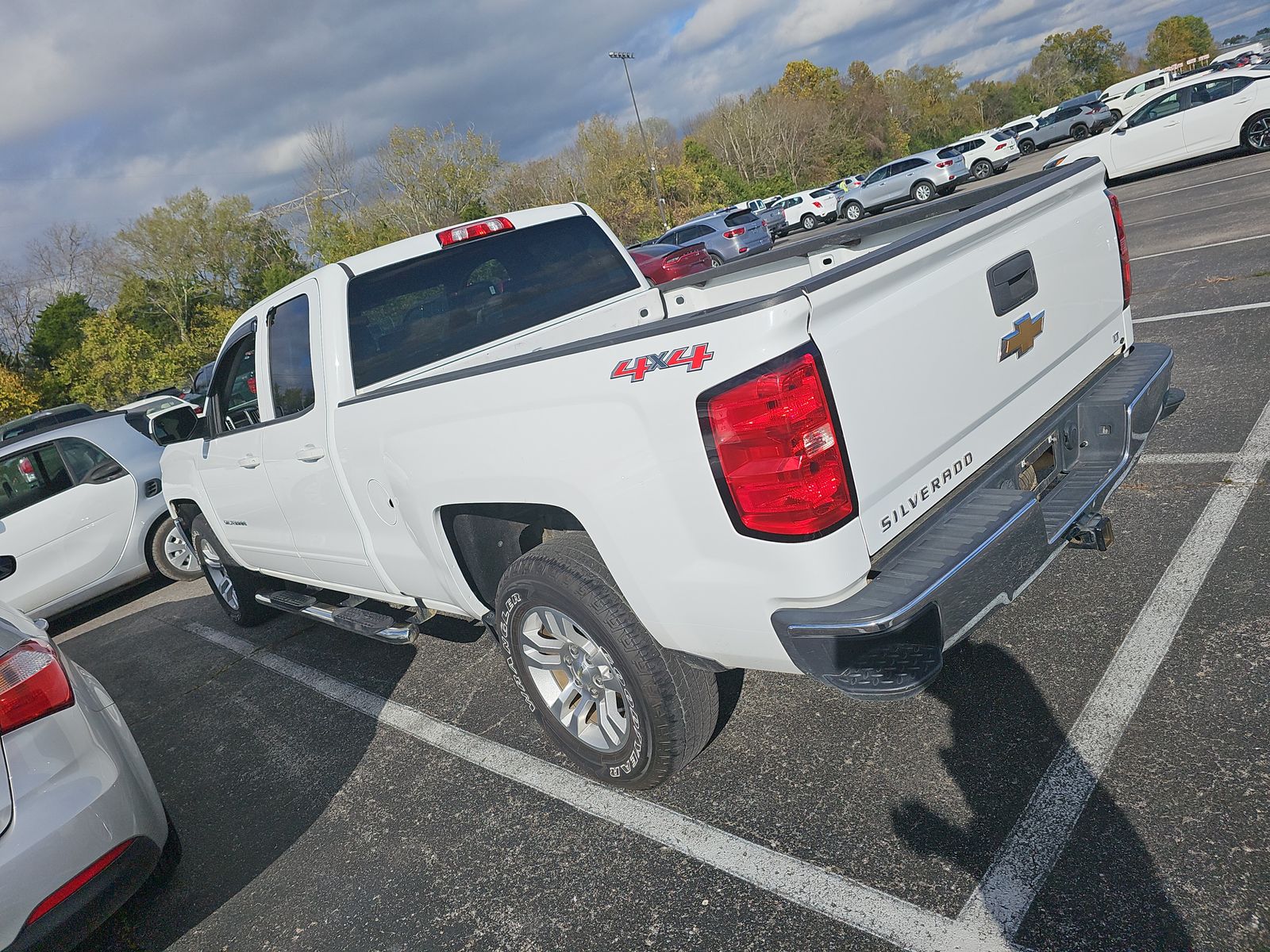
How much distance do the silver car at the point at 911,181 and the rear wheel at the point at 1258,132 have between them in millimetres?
14297

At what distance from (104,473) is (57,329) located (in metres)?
46.1

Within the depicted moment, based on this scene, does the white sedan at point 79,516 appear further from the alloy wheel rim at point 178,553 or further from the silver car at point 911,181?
the silver car at point 911,181

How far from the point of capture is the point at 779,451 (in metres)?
2.19

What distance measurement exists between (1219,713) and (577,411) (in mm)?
2183

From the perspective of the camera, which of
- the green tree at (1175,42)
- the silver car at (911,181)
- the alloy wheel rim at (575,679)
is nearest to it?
the alloy wheel rim at (575,679)

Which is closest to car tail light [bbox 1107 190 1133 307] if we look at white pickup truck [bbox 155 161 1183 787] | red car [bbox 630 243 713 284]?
white pickup truck [bbox 155 161 1183 787]

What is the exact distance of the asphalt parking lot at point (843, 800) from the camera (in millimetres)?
2260

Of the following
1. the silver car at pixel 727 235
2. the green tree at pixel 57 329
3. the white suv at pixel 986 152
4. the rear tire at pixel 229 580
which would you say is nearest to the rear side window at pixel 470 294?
the rear tire at pixel 229 580

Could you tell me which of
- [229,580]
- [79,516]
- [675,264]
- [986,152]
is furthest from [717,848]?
[986,152]

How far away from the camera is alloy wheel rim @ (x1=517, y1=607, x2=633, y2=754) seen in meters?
2.99

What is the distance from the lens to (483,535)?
343 centimetres

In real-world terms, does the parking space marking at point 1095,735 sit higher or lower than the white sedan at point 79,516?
lower

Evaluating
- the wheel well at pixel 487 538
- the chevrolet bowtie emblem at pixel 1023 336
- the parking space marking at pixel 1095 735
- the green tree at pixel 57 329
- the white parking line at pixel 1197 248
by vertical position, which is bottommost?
the parking space marking at pixel 1095 735

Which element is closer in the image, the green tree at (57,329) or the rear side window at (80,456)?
the rear side window at (80,456)
